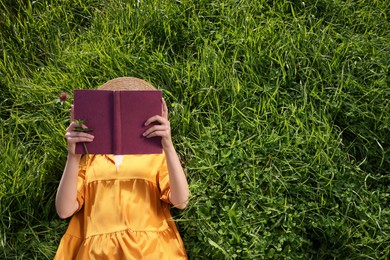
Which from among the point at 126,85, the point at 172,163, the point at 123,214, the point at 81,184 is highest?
the point at 126,85

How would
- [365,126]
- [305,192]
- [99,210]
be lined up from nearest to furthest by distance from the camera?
[99,210] < [305,192] < [365,126]

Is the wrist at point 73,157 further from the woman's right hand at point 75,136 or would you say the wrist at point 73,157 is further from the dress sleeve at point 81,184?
the dress sleeve at point 81,184

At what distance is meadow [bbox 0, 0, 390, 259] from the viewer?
2.63 m

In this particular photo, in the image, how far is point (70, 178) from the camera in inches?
95.2

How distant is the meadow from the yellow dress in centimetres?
16

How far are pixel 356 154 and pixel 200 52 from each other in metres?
1.06

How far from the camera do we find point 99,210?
251 cm

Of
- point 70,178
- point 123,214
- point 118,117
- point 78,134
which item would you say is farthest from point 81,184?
point 118,117

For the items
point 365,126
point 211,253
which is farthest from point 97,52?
point 365,126

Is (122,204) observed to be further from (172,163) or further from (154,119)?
(154,119)

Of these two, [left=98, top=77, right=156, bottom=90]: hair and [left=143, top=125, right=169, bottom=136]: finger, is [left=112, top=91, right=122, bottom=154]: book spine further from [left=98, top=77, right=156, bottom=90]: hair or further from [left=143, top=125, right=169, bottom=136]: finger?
[left=98, top=77, right=156, bottom=90]: hair

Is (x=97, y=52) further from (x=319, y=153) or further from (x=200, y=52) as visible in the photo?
(x=319, y=153)

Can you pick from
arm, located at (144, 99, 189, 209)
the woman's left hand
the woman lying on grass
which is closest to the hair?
the woman lying on grass

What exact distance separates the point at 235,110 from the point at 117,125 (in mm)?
819
